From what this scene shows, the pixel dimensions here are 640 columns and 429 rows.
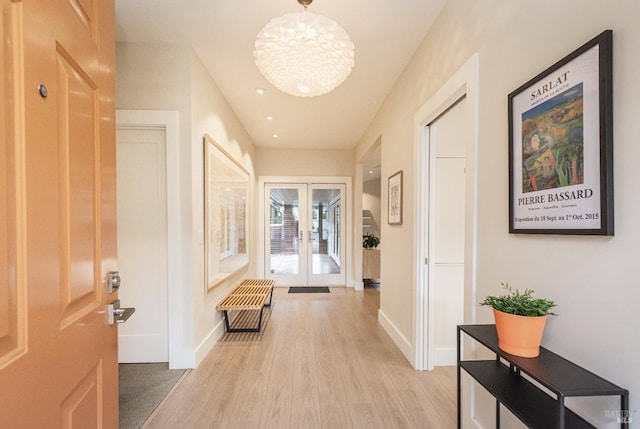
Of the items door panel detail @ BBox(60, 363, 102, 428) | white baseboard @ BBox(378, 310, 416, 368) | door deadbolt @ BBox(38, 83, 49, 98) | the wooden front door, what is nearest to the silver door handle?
the wooden front door

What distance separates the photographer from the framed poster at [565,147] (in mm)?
881

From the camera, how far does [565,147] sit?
3.32 ft

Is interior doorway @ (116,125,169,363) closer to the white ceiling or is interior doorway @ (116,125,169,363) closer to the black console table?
the white ceiling

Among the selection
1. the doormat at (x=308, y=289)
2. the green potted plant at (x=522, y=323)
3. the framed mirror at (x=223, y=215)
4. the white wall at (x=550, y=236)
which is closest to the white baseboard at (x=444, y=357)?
the white wall at (x=550, y=236)

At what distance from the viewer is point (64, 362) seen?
73 cm

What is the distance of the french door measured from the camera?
5.62 metres

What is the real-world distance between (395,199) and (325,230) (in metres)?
2.89

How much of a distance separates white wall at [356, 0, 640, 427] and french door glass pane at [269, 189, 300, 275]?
4.03 meters

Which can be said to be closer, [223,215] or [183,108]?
[183,108]

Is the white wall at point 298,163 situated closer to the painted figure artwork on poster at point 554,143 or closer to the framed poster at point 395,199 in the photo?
the framed poster at point 395,199

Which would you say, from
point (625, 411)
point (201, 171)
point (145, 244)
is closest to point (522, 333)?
point (625, 411)

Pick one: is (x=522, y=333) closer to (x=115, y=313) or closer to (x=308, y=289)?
(x=115, y=313)

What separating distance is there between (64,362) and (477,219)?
5.89 ft

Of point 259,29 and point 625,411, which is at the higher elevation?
point 259,29
